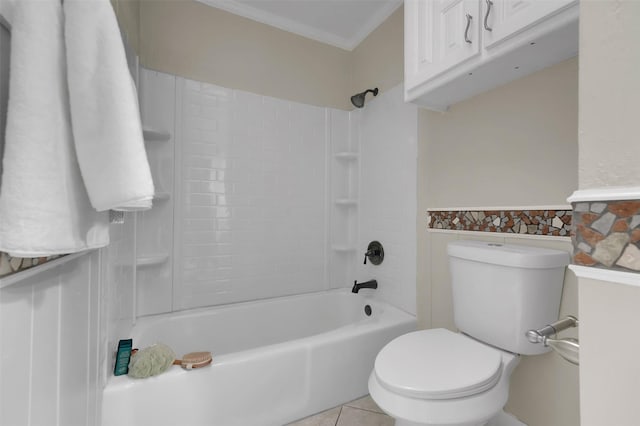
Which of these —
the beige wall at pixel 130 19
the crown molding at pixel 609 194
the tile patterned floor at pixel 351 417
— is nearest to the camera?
the crown molding at pixel 609 194

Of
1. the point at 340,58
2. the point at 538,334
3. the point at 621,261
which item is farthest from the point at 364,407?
the point at 340,58

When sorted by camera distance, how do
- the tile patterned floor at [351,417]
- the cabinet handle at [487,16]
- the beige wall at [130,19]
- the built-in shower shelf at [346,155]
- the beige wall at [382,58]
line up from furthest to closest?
the built-in shower shelf at [346,155]
the beige wall at [382,58]
the tile patterned floor at [351,417]
the beige wall at [130,19]
the cabinet handle at [487,16]

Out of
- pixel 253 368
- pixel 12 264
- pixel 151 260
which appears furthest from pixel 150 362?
pixel 12 264

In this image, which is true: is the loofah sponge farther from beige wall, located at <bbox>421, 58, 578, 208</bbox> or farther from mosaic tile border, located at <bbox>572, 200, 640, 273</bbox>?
beige wall, located at <bbox>421, 58, 578, 208</bbox>

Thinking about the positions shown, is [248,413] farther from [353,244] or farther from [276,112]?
[276,112]

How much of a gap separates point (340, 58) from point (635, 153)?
234 centimetres

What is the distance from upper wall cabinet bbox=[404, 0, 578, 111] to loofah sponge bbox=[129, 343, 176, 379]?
5.02ft

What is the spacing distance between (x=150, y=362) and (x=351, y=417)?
946mm

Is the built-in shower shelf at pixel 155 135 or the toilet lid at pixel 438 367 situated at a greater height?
the built-in shower shelf at pixel 155 135

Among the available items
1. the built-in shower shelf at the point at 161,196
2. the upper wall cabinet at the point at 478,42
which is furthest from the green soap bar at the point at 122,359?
the upper wall cabinet at the point at 478,42

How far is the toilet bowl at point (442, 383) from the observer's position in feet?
2.90

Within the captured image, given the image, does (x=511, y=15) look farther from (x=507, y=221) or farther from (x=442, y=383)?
(x=442, y=383)

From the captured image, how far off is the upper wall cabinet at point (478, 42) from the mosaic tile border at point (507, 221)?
57 cm

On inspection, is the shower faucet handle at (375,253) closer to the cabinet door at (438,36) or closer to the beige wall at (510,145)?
the beige wall at (510,145)
